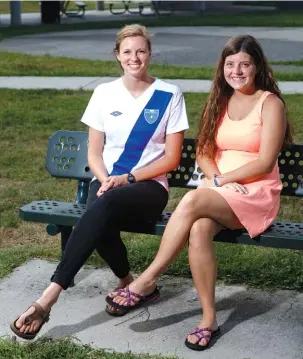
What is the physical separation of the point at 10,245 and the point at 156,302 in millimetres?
1423

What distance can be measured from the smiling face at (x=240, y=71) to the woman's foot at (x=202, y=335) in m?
1.15

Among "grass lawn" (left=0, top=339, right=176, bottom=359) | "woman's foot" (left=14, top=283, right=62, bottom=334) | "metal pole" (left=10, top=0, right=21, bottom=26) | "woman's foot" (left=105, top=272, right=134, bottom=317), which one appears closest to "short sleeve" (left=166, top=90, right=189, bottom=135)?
"woman's foot" (left=105, top=272, right=134, bottom=317)

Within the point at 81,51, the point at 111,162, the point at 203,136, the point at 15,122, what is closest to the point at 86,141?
the point at 111,162

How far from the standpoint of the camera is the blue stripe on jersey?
4.40m


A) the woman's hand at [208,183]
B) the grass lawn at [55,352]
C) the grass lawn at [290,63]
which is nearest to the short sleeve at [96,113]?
the woman's hand at [208,183]

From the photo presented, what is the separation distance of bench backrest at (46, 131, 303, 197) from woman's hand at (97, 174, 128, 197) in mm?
511

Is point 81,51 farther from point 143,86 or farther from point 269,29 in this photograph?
point 143,86

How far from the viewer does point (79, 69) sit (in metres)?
12.5

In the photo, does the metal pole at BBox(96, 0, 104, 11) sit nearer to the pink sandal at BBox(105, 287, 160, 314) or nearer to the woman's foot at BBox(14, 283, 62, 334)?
the pink sandal at BBox(105, 287, 160, 314)

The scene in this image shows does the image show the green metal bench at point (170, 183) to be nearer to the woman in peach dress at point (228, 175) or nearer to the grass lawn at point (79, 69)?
the woman in peach dress at point (228, 175)

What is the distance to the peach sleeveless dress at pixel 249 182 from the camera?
411 cm

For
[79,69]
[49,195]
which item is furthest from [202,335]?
[79,69]

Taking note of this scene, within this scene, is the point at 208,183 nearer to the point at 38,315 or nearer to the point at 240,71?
the point at 240,71

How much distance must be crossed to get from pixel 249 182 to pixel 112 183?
2.16ft
